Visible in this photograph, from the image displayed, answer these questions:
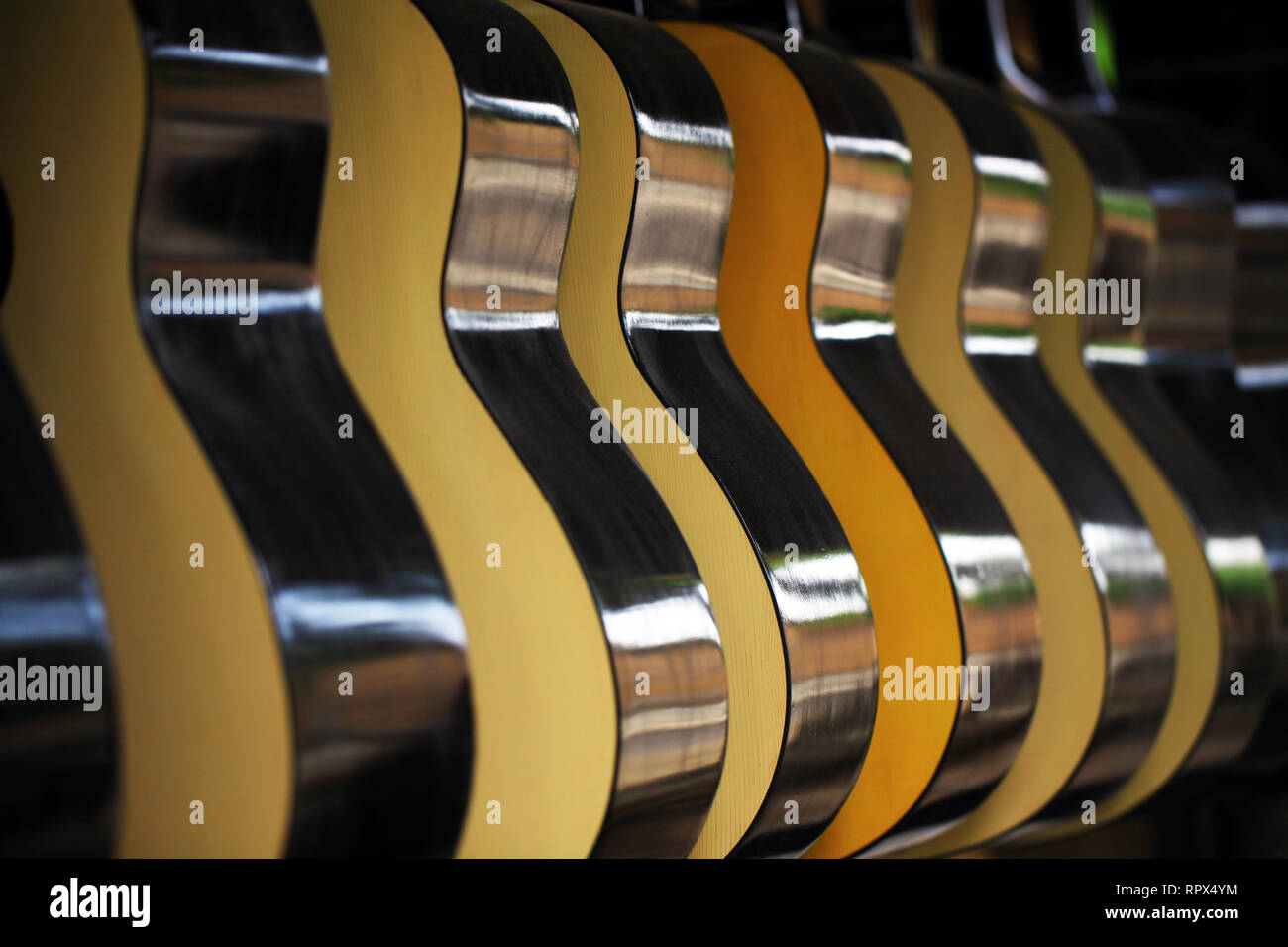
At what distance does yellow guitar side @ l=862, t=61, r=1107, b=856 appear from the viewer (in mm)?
1364

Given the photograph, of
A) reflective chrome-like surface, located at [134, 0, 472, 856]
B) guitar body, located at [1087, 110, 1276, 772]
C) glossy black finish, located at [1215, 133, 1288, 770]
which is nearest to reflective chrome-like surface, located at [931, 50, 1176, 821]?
guitar body, located at [1087, 110, 1276, 772]

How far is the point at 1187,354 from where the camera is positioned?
1.66m

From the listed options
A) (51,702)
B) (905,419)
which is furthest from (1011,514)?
(51,702)

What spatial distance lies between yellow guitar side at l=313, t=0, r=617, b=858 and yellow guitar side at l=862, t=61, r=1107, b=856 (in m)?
0.54

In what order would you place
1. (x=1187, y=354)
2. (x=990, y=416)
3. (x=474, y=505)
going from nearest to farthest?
1. (x=474, y=505)
2. (x=990, y=416)
3. (x=1187, y=354)

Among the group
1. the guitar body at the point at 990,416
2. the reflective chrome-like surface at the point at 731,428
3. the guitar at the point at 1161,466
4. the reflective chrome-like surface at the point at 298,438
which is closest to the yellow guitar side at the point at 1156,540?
the guitar at the point at 1161,466

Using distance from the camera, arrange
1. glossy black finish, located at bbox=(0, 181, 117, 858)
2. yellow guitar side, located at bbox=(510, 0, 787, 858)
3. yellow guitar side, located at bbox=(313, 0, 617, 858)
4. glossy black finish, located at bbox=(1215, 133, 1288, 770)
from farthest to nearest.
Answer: glossy black finish, located at bbox=(1215, 133, 1288, 770) < yellow guitar side, located at bbox=(510, 0, 787, 858) < yellow guitar side, located at bbox=(313, 0, 617, 858) < glossy black finish, located at bbox=(0, 181, 117, 858)

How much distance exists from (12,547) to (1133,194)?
1.24 metres

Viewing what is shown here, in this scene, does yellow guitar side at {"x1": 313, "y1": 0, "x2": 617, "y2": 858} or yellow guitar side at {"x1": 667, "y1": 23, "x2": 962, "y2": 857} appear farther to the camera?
yellow guitar side at {"x1": 667, "y1": 23, "x2": 962, "y2": 857}

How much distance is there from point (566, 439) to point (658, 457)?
0.36ft

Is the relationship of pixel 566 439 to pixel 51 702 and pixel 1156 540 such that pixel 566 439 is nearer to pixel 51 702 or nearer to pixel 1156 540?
pixel 51 702

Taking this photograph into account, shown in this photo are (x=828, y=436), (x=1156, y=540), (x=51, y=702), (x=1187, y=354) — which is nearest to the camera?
(x=51, y=702)

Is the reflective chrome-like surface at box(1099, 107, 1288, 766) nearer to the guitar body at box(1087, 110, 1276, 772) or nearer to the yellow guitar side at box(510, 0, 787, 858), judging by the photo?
the guitar body at box(1087, 110, 1276, 772)
